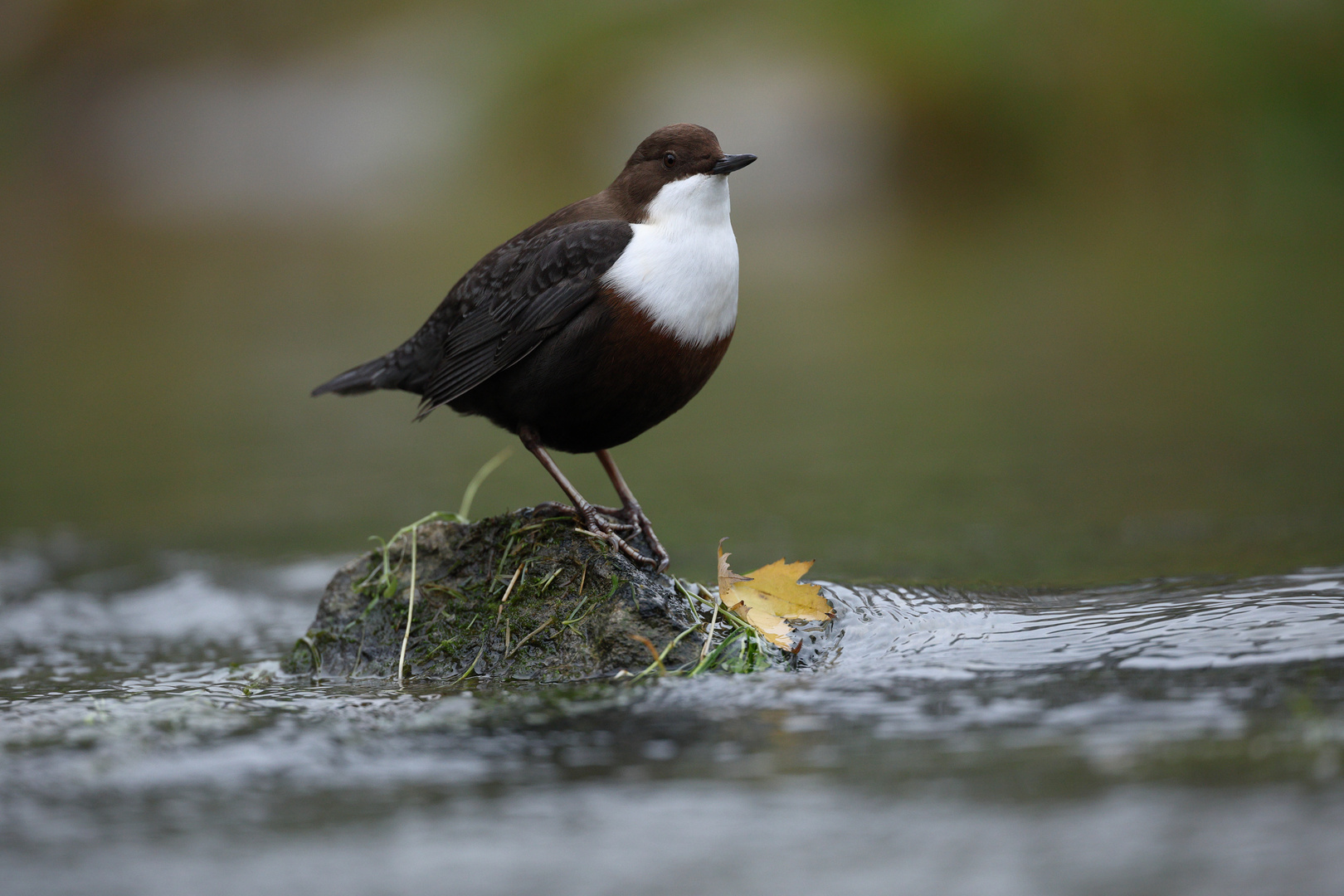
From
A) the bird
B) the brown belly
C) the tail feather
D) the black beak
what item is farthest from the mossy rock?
the black beak

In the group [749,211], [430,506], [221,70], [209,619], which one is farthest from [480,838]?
[221,70]

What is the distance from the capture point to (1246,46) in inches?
960

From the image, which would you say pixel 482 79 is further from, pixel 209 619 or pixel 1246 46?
pixel 209 619

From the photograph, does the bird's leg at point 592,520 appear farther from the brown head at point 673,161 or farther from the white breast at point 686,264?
the brown head at point 673,161

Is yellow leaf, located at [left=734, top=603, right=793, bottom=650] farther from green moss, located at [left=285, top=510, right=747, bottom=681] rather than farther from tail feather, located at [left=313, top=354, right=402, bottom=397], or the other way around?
tail feather, located at [left=313, top=354, right=402, bottom=397]

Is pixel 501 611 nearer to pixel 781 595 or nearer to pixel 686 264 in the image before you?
pixel 781 595

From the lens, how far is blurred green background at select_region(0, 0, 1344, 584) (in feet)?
23.7

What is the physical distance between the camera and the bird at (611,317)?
3748mm

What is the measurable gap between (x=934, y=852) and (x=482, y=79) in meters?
30.7

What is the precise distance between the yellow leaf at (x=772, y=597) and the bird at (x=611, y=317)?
31cm

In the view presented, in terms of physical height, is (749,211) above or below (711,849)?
above

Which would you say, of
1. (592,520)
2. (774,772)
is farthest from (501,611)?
(774,772)

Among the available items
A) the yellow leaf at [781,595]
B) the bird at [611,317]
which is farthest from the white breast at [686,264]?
the yellow leaf at [781,595]

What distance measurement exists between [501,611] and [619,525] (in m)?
0.44
